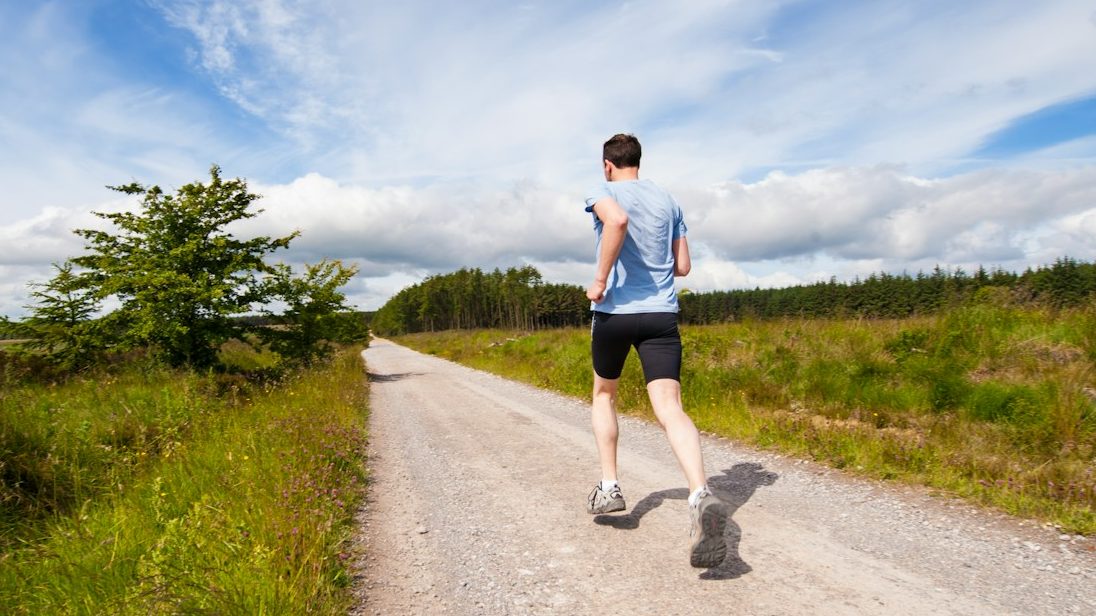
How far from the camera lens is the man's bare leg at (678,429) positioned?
2.88 meters

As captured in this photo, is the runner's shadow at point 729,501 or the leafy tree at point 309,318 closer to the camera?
the runner's shadow at point 729,501

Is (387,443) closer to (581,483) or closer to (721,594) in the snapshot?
(581,483)

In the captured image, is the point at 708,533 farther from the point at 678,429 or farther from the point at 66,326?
the point at 66,326

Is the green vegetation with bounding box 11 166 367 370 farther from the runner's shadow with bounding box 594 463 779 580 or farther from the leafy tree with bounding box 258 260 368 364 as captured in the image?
the runner's shadow with bounding box 594 463 779 580

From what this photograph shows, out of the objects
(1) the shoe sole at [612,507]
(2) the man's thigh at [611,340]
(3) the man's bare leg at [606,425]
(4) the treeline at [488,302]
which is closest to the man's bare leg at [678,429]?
(2) the man's thigh at [611,340]

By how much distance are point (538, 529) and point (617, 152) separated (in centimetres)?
245

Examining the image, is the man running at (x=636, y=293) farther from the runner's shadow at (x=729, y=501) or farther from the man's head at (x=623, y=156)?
the runner's shadow at (x=729, y=501)

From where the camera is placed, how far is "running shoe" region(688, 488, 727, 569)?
2.65m

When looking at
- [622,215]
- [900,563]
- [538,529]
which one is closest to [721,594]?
[900,563]

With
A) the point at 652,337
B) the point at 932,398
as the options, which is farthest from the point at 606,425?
the point at 932,398

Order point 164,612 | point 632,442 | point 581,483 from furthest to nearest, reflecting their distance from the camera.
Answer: point 632,442
point 581,483
point 164,612

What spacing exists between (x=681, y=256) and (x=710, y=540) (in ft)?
5.38

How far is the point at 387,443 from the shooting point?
6.94m

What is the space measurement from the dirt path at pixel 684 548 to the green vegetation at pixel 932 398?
0.36 metres
